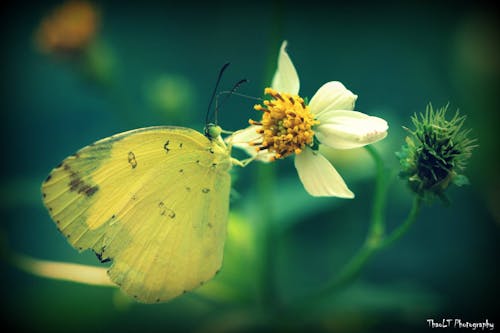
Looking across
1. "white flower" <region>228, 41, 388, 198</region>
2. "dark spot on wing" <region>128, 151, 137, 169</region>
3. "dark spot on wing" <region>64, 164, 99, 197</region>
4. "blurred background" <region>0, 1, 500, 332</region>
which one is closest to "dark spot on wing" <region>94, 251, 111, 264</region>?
"dark spot on wing" <region>64, 164, 99, 197</region>

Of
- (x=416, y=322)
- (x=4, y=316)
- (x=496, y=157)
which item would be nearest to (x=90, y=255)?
(x=4, y=316)

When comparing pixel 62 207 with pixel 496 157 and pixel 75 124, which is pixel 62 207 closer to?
pixel 75 124

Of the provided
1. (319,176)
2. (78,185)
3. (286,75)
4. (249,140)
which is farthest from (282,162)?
(78,185)

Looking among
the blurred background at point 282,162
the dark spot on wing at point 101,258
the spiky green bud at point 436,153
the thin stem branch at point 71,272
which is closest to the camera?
the spiky green bud at point 436,153

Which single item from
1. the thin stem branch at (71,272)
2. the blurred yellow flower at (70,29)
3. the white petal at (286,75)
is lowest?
the thin stem branch at (71,272)

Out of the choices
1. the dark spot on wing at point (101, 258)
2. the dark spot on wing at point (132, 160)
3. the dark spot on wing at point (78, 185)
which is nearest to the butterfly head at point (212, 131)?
the dark spot on wing at point (132, 160)

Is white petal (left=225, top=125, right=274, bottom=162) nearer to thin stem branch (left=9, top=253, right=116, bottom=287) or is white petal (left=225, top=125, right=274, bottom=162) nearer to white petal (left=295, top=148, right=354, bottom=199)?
white petal (left=295, top=148, right=354, bottom=199)

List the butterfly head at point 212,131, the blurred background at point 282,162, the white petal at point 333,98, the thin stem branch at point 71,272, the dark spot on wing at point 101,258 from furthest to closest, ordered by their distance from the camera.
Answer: the blurred background at point 282,162 < the thin stem branch at point 71,272 < the butterfly head at point 212,131 < the dark spot on wing at point 101,258 < the white petal at point 333,98

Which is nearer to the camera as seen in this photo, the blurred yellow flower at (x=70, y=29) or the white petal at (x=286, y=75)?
the white petal at (x=286, y=75)

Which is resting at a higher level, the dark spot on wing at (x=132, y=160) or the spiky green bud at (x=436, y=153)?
the dark spot on wing at (x=132, y=160)

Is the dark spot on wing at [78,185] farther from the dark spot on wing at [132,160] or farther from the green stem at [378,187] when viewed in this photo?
the green stem at [378,187]
